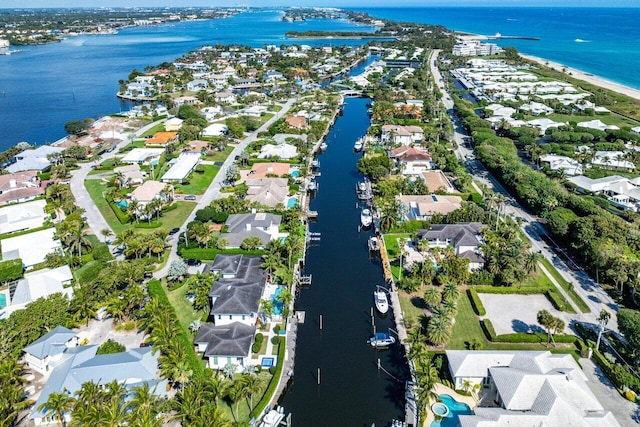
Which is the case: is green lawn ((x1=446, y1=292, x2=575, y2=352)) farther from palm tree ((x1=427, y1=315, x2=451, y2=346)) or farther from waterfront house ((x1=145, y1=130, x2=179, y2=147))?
waterfront house ((x1=145, y1=130, x2=179, y2=147))

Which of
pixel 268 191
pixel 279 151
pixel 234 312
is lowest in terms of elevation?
pixel 279 151

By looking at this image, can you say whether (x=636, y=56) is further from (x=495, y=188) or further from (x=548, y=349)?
(x=548, y=349)

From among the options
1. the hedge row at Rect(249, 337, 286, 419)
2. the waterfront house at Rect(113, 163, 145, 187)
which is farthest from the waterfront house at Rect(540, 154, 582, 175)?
the waterfront house at Rect(113, 163, 145, 187)

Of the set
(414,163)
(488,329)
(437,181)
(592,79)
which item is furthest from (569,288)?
(592,79)

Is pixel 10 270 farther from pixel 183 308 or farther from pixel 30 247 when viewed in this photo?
pixel 183 308

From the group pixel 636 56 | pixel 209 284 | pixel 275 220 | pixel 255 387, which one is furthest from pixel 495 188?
pixel 636 56

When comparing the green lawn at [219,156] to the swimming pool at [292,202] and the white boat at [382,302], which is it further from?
the white boat at [382,302]
